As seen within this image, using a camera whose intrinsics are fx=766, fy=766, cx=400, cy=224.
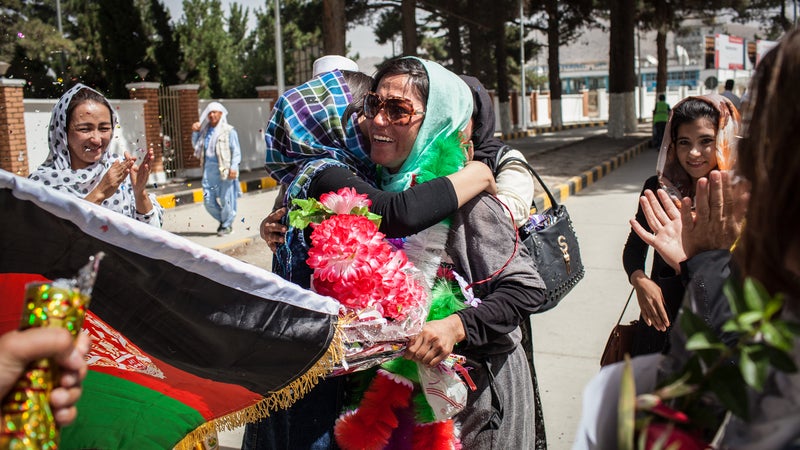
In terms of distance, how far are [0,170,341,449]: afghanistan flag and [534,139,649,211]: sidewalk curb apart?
7467 millimetres

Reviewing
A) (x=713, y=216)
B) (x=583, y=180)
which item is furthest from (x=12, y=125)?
(x=713, y=216)

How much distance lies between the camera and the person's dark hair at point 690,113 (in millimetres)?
2811

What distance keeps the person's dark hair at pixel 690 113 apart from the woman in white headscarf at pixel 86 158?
6.98ft

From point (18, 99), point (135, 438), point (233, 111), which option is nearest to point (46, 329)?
point (135, 438)

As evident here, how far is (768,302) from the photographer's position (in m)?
0.94

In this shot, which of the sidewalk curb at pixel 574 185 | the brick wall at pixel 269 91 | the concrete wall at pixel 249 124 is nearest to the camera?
the sidewalk curb at pixel 574 185

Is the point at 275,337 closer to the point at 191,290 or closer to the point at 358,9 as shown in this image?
the point at 191,290

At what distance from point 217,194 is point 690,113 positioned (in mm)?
8511

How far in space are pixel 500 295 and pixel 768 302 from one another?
124cm

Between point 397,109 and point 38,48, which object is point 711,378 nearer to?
point 397,109

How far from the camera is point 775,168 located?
0.99 m

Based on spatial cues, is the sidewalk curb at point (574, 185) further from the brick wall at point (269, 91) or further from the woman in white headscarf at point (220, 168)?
the brick wall at point (269, 91)

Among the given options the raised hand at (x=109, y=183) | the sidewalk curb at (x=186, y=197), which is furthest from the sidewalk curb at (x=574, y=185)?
the raised hand at (x=109, y=183)

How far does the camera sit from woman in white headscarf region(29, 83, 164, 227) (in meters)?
3.23
